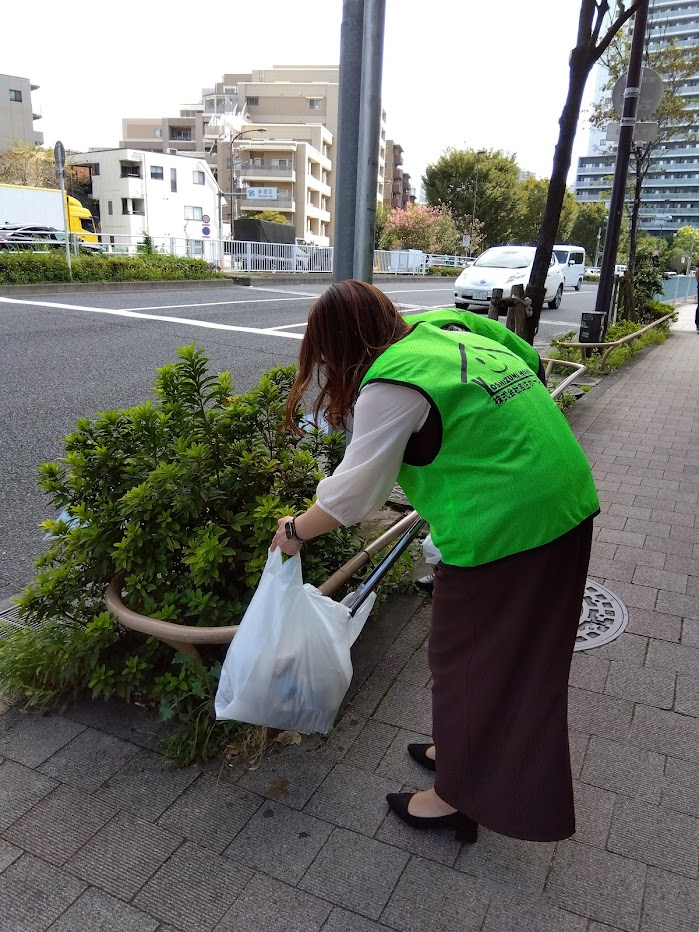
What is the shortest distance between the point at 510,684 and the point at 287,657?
2.09 feet

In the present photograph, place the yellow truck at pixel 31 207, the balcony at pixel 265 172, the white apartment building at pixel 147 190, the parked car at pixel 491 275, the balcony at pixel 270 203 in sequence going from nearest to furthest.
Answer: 1. the parked car at pixel 491 275
2. the yellow truck at pixel 31 207
3. the white apartment building at pixel 147 190
4. the balcony at pixel 265 172
5. the balcony at pixel 270 203

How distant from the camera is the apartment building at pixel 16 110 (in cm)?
6125

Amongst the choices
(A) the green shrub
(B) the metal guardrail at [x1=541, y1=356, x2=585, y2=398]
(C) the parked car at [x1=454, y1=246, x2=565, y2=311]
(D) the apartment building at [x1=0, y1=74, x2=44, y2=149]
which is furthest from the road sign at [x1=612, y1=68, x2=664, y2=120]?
(D) the apartment building at [x1=0, y1=74, x2=44, y2=149]

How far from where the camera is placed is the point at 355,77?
325 centimetres

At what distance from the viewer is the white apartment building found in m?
52.5

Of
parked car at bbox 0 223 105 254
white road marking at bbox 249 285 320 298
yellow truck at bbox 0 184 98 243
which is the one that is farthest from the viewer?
yellow truck at bbox 0 184 98 243

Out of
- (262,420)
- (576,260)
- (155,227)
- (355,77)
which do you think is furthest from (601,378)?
(155,227)

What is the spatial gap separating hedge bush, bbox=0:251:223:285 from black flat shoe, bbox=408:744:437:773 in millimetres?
15745

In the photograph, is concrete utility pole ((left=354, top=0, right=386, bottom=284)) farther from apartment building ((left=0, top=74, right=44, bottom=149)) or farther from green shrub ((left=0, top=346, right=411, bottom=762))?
apartment building ((left=0, top=74, right=44, bottom=149))

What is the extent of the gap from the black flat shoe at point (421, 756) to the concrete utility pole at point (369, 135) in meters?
2.04

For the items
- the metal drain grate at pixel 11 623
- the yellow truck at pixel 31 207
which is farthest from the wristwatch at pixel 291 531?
the yellow truck at pixel 31 207

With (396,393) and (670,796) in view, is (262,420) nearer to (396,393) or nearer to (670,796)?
(396,393)

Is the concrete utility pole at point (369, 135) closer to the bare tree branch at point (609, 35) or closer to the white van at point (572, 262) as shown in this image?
the bare tree branch at point (609, 35)

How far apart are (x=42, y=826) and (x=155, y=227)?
5902 centimetres
